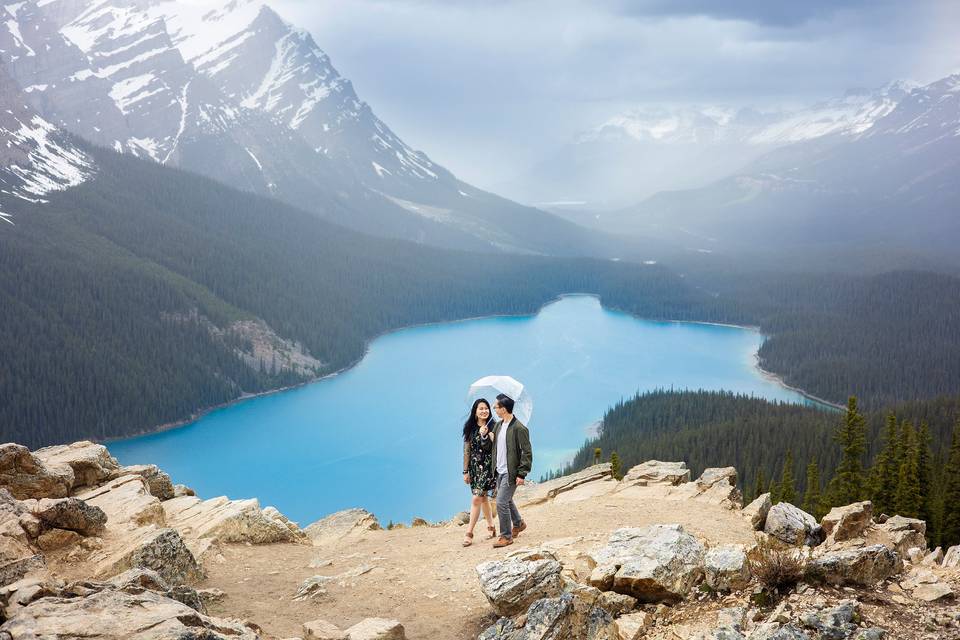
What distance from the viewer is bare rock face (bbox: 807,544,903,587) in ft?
41.8

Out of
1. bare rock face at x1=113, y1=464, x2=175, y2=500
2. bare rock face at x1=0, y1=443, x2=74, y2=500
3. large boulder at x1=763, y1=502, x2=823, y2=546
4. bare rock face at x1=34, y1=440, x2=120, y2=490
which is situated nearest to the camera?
large boulder at x1=763, y1=502, x2=823, y2=546

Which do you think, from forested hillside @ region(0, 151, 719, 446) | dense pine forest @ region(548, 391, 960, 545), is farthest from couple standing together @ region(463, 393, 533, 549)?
forested hillside @ region(0, 151, 719, 446)

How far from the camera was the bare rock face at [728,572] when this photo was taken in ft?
44.1

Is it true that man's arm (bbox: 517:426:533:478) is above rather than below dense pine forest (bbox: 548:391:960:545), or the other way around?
above

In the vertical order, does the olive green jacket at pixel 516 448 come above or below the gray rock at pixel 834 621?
above

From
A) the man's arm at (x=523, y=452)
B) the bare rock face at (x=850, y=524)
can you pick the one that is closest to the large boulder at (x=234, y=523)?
the man's arm at (x=523, y=452)

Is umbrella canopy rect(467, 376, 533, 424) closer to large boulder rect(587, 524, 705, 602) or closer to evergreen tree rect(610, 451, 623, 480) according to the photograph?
large boulder rect(587, 524, 705, 602)

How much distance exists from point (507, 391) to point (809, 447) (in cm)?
7052

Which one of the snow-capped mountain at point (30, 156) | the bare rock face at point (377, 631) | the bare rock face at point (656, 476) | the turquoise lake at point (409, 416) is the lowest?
the turquoise lake at point (409, 416)

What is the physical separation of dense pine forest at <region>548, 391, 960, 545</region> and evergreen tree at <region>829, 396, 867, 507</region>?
0.06 metres

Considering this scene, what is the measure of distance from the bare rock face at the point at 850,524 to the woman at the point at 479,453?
839 cm

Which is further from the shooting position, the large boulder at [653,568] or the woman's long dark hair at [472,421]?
the woman's long dark hair at [472,421]

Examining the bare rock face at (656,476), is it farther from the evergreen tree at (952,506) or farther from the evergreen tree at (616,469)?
the evergreen tree at (952,506)

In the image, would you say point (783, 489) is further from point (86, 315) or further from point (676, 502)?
point (86, 315)
